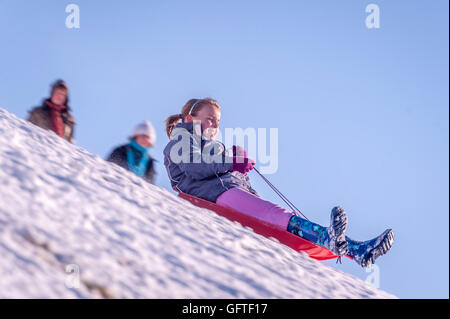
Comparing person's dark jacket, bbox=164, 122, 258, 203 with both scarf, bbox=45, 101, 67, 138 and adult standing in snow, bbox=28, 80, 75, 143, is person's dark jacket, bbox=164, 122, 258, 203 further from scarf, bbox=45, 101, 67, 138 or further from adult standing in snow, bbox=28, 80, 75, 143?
scarf, bbox=45, 101, 67, 138

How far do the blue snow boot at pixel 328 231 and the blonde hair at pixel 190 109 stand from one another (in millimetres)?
1593

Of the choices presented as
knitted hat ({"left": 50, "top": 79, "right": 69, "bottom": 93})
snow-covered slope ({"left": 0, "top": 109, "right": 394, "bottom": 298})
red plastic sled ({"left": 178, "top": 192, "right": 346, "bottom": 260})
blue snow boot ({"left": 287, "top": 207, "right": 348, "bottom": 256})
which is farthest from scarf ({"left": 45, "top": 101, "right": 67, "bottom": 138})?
blue snow boot ({"left": 287, "top": 207, "right": 348, "bottom": 256})

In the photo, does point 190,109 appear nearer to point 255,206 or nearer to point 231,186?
point 231,186

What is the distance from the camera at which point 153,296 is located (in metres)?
1.89

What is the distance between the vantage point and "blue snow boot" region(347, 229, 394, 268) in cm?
382

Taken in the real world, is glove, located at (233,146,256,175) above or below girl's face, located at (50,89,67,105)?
below

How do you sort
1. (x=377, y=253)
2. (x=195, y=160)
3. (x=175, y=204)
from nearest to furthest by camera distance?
(x=175, y=204)
(x=377, y=253)
(x=195, y=160)

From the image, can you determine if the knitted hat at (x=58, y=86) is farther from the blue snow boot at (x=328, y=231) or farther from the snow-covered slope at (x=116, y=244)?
the blue snow boot at (x=328, y=231)

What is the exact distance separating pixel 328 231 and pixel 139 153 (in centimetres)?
190

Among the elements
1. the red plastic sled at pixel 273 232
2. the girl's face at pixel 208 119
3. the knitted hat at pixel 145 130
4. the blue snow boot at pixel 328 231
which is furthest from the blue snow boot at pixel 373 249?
the knitted hat at pixel 145 130

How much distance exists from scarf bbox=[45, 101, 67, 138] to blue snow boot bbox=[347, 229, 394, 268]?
9.95 ft

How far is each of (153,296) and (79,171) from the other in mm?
1442
